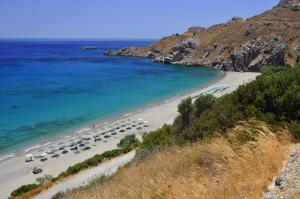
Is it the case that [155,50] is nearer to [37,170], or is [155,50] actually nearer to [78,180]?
[37,170]

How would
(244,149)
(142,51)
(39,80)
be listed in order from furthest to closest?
(142,51) → (39,80) → (244,149)

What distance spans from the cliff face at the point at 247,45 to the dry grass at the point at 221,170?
220ft

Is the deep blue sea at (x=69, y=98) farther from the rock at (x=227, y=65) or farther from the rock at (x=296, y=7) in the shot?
the rock at (x=296, y=7)

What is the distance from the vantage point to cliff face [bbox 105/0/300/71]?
227ft

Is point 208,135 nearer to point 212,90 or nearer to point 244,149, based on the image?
point 244,149

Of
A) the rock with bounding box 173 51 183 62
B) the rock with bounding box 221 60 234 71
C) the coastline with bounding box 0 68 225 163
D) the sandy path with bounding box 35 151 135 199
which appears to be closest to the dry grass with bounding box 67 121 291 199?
the sandy path with bounding box 35 151 135 199

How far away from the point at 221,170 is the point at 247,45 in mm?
72911

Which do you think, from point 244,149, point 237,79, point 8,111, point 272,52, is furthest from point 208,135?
point 272,52

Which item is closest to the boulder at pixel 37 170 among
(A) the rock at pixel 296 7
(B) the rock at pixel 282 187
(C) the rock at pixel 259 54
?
(B) the rock at pixel 282 187

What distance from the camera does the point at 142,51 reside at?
121375 millimetres

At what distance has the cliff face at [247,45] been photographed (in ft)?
227

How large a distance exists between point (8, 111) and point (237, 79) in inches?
1846

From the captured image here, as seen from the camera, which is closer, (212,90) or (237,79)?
(212,90)

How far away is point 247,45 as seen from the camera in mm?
71688
